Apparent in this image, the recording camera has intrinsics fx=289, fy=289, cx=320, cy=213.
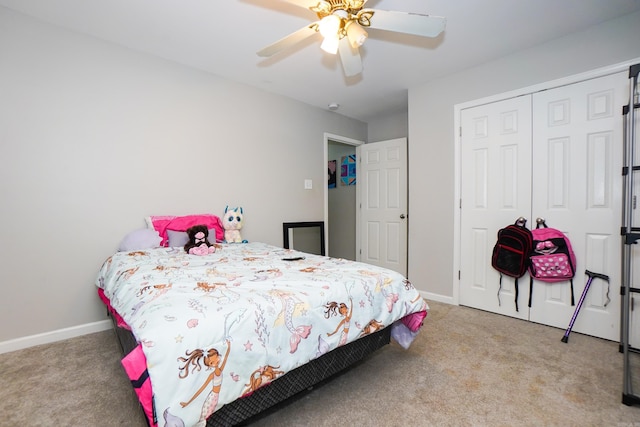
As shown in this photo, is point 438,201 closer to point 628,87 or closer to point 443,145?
point 443,145

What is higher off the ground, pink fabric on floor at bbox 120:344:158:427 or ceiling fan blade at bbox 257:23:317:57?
ceiling fan blade at bbox 257:23:317:57

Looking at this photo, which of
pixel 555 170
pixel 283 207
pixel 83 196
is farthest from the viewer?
Result: pixel 283 207

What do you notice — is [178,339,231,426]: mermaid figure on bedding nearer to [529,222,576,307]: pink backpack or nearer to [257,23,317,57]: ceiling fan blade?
[257,23,317,57]: ceiling fan blade

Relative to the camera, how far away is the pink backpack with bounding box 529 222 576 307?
2383mm

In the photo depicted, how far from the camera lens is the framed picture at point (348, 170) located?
4.87 m

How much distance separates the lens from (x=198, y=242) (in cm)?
241

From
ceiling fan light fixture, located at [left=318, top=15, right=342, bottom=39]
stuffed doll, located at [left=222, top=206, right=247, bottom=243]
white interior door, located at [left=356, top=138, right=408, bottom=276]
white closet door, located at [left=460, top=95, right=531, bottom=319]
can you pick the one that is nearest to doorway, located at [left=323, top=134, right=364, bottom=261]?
white interior door, located at [left=356, top=138, right=408, bottom=276]

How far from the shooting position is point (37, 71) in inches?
85.0

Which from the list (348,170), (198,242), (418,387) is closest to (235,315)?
(418,387)

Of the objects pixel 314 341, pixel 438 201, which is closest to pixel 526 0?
pixel 438 201

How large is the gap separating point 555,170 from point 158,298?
10.1ft

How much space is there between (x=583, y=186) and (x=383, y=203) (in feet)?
7.10

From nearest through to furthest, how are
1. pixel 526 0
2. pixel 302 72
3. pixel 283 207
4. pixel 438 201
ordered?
1. pixel 526 0
2. pixel 302 72
3. pixel 438 201
4. pixel 283 207

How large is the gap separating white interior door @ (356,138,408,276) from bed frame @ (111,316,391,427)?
7.63 ft
